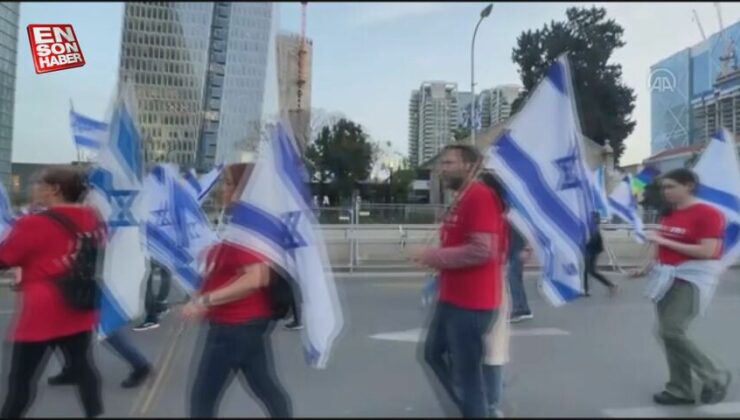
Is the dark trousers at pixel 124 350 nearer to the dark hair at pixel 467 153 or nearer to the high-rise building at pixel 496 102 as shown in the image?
the dark hair at pixel 467 153

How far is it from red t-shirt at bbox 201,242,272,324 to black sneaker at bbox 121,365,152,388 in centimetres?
188

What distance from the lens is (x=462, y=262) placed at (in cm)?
351

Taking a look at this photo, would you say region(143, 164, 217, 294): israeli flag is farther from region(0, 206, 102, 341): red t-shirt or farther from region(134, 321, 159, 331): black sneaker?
region(0, 206, 102, 341): red t-shirt

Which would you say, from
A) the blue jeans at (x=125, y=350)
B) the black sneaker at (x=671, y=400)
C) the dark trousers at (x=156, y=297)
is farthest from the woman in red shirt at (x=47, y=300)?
the dark trousers at (x=156, y=297)

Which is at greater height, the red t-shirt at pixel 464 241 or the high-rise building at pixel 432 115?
the high-rise building at pixel 432 115

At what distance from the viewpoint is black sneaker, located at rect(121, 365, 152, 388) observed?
4961 millimetres

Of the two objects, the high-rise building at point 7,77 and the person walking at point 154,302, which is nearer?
the person walking at point 154,302

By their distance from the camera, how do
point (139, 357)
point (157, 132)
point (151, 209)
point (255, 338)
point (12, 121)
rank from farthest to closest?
point (157, 132), point (12, 121), point (151, 209), point (139, 357), point (255, 338)

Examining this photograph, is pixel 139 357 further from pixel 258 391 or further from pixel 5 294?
pixel 5 294

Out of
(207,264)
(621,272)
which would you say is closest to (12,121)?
(207,264)

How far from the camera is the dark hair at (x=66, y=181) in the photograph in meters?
3.80

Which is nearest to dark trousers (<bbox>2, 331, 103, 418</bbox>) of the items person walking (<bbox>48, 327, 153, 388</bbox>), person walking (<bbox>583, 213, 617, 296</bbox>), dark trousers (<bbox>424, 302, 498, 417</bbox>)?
person walking (<bbox>48, 327, 153, 388</bbox>)

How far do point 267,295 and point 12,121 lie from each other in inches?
313

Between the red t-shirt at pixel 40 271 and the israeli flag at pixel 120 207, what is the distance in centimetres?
128
